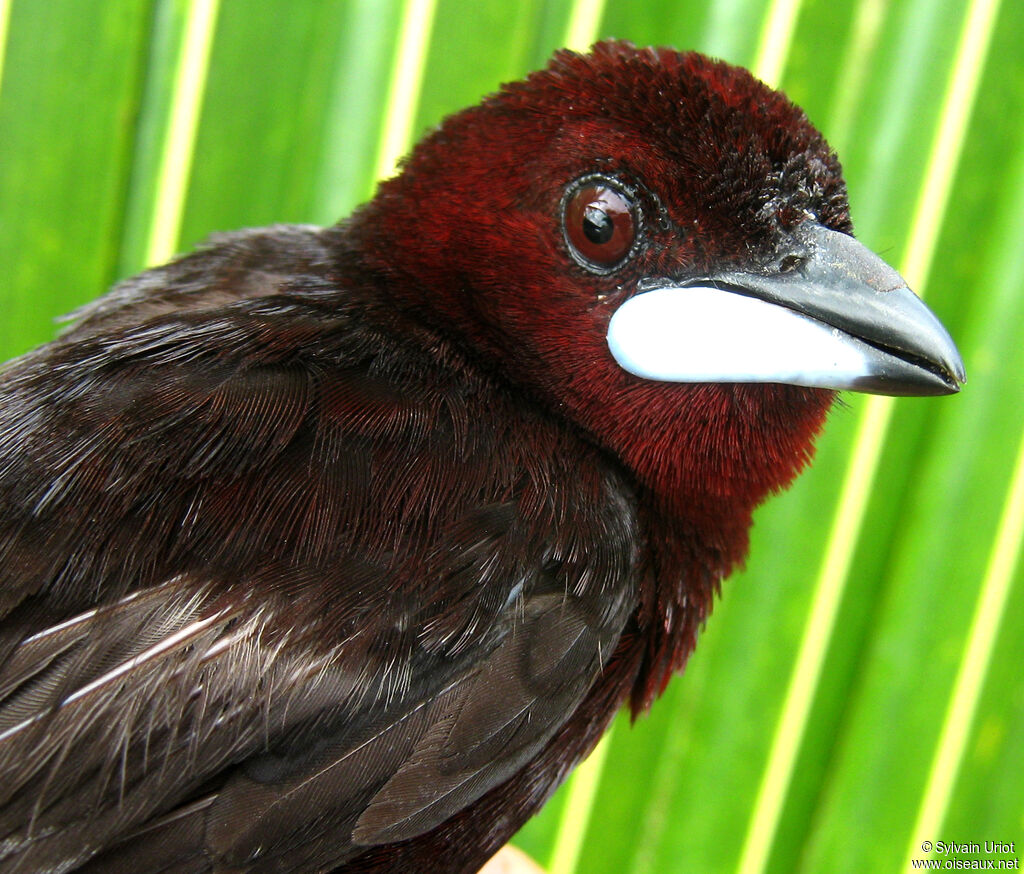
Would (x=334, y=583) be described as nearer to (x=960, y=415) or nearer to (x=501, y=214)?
(x=501, y=214)

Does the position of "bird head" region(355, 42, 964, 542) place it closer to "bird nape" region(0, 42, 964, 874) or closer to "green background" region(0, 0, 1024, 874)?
"bird nape" region(0, 42, 964, 874)

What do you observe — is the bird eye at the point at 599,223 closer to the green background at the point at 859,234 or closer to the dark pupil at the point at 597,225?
the dark pupil at the point at 597,225

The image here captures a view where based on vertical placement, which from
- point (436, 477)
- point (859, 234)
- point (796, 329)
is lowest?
point (436, 477)

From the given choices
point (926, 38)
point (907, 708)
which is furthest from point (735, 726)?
point (926, 38)

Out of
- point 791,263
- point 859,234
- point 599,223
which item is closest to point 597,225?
point 599,223

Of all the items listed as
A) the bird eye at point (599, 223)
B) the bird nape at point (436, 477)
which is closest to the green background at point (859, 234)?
the bird nape at point (436, 477)

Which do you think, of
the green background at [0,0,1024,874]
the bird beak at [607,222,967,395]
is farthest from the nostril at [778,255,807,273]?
the green background at [0,0,1024,874]

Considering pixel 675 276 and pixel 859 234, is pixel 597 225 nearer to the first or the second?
pixel 675 276
